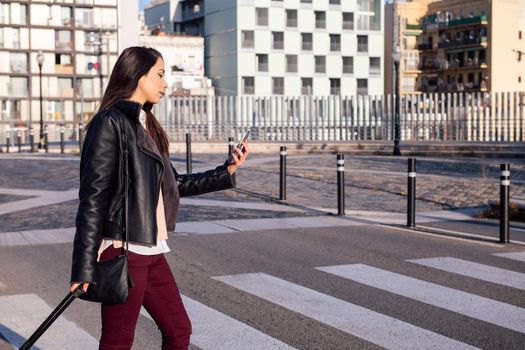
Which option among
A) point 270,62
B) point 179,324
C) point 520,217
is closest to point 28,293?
point 179,324

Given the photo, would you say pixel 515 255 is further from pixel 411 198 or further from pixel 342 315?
pixel 342 315

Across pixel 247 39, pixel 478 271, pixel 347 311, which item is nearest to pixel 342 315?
pixel 347 311

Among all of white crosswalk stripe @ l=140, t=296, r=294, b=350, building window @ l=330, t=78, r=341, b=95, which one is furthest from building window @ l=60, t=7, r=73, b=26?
white crosswalk stripe @ l=140, t=296, r=294, b=350

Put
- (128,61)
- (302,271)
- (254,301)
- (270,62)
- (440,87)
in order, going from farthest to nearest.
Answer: (440,87)
(270,62)
(302,271)
(254,301)
(128,61)

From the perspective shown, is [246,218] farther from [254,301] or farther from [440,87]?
[440,87]

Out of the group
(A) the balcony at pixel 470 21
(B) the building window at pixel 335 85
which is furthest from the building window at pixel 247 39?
(A) the balcony at pixel 470 21

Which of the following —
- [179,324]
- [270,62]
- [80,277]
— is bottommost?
[179,324]

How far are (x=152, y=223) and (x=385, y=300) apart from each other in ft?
12.7

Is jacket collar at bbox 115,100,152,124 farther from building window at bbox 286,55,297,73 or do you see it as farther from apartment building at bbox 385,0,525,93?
apartment building at bbox 385,0,525,93

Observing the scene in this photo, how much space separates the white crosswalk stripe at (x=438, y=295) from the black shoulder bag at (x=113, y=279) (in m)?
3.55

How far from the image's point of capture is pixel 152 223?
13.3ft

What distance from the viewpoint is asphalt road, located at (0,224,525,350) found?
6.29 m

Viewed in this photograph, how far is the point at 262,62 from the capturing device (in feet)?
259

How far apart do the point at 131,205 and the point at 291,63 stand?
76.4 meters
